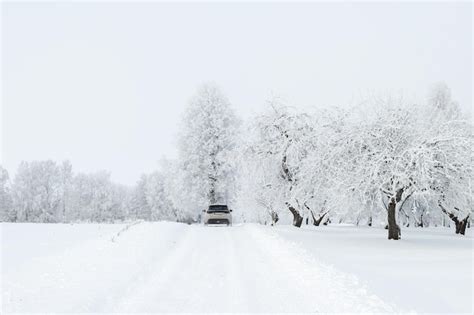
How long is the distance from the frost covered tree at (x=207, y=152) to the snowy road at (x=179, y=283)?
26.2 meters

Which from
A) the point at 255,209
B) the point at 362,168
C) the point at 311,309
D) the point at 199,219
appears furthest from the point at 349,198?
the point at 199,219

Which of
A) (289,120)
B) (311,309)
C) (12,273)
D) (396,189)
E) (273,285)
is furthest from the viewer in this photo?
(289,120)

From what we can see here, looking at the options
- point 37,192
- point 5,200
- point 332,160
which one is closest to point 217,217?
point 332,160

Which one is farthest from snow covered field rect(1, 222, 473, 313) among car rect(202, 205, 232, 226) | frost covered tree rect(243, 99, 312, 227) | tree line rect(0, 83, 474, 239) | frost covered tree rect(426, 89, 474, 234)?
car rect(202, 205, 232, 226)

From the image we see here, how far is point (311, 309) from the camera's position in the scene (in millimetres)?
7809

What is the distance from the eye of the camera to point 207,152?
42.2 metres

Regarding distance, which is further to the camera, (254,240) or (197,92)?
(197,92)

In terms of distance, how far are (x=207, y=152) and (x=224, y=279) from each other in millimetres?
31948

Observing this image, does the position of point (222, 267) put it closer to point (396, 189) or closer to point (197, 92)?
point (396, 189)

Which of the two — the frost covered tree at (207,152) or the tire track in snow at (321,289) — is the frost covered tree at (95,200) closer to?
the frost covered tree at (207,152)

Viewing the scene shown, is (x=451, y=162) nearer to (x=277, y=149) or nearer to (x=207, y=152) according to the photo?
(x=277, y=149)

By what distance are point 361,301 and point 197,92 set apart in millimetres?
38344

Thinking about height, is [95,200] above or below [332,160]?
below

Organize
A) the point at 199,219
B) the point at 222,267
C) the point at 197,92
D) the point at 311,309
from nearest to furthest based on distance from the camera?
the point at 311,309 < the point at 222,267 < the point at 197,92 < the point at 199,219
